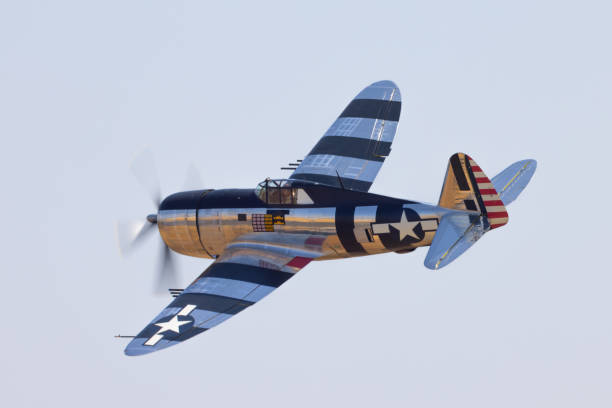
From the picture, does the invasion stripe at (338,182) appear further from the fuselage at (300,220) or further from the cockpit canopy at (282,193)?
the fuselage at (300,220)

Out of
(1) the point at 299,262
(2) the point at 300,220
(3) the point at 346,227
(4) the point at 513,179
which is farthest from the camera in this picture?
(4) the point at 513,179

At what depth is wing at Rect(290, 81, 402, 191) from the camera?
111 feet

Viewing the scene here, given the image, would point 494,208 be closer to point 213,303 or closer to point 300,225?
point 300,225

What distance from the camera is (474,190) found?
28516 mm

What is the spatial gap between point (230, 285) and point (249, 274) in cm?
62

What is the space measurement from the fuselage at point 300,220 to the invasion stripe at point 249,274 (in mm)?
994

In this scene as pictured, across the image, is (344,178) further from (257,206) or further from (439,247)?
(439,247)

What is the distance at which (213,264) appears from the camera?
31000 millimetres

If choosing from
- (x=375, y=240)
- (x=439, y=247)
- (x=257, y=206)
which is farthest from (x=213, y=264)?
(x=439, y=247)

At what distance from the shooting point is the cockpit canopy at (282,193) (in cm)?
3089

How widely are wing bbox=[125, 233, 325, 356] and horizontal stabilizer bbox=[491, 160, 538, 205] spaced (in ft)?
14.5

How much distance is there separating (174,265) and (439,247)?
7.87 m

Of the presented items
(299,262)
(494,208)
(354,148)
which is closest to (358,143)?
(354,148)

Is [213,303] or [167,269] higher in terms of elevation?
[167,269]
